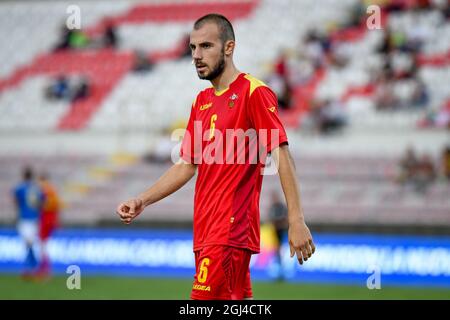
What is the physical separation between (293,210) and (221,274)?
2.18 ft

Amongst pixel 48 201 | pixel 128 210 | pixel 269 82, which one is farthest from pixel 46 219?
pixel 128 210

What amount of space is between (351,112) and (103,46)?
33.5 ft

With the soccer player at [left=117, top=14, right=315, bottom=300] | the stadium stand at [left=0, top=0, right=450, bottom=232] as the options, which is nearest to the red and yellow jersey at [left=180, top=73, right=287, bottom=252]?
the soccer player at [left=117, top=14, right=315, bottom=300]

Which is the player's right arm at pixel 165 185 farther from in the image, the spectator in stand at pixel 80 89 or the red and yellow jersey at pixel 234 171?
the spectator in stand at pixel 80 89

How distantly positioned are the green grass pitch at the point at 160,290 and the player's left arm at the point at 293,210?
8.84 m

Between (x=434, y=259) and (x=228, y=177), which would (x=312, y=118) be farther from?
(x=228, y=177)

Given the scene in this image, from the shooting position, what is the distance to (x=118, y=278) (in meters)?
19.7

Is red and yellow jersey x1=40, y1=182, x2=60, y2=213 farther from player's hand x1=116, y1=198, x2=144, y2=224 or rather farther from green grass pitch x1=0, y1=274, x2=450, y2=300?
player's hand x1=116, y1=198, x2=144, y2=224

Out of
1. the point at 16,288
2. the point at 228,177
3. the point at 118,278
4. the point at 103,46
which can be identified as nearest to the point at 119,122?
the point at 103,46

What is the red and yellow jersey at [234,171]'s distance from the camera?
6031 millimetres

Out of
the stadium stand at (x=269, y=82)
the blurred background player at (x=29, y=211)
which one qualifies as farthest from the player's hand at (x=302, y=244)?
the blurred background player at (x=29, y=211)

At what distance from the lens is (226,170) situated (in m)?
6.09

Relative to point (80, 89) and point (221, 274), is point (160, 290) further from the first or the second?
point (80, 89)

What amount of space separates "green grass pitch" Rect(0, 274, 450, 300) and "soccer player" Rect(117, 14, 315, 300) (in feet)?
27.5
